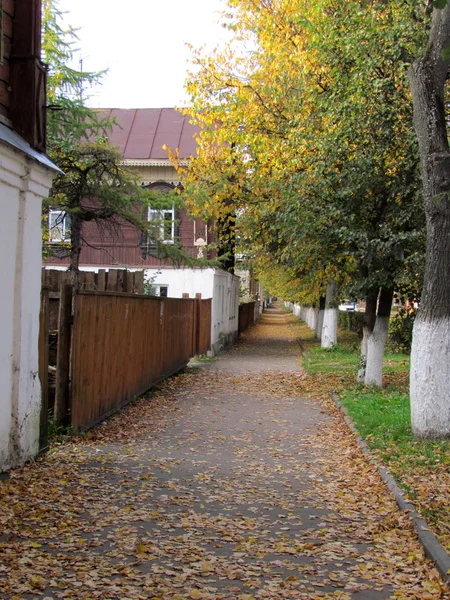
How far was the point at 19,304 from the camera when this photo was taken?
6766mm

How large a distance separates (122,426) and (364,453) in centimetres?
359

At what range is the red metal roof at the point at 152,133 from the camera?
26.8 metres

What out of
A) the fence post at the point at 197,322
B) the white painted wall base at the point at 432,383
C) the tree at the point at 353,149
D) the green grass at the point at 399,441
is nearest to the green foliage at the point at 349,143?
the tree at the point at 353,149

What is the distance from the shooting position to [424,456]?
770cm

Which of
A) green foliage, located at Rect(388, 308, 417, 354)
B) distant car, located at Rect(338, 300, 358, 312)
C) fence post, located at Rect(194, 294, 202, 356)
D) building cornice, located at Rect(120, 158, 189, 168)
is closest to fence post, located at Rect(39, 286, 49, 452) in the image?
distant car, located at Rect(338, 300, 358, 312)

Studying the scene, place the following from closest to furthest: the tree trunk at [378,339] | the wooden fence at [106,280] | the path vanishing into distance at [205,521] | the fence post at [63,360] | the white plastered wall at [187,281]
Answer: the path vanishing into distance at [205,521] → the fence post at [63,360] → the wooden fence at [106,280] → the tree trunk at [378,339] → the white plastered wall at [187,281]

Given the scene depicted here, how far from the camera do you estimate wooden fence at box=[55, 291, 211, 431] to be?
8.41 meters

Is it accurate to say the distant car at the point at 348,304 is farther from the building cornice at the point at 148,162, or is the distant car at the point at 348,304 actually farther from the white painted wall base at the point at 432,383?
the building cornice at the point at 148,162

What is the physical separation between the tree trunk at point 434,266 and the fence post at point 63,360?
4.42 metres

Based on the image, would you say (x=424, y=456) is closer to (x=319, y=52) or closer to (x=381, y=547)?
(x=381, y=547)

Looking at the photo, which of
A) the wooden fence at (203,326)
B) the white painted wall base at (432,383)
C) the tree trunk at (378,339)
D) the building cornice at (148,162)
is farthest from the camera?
the building cornice at (148,162)

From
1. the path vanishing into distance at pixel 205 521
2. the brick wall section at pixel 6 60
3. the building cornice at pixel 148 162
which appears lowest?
the path vanishing into distance at pixel 205 521

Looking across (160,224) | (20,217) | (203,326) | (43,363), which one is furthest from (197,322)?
(20,217)

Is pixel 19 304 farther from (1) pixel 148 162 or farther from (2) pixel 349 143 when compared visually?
(1) pixel 148 162
